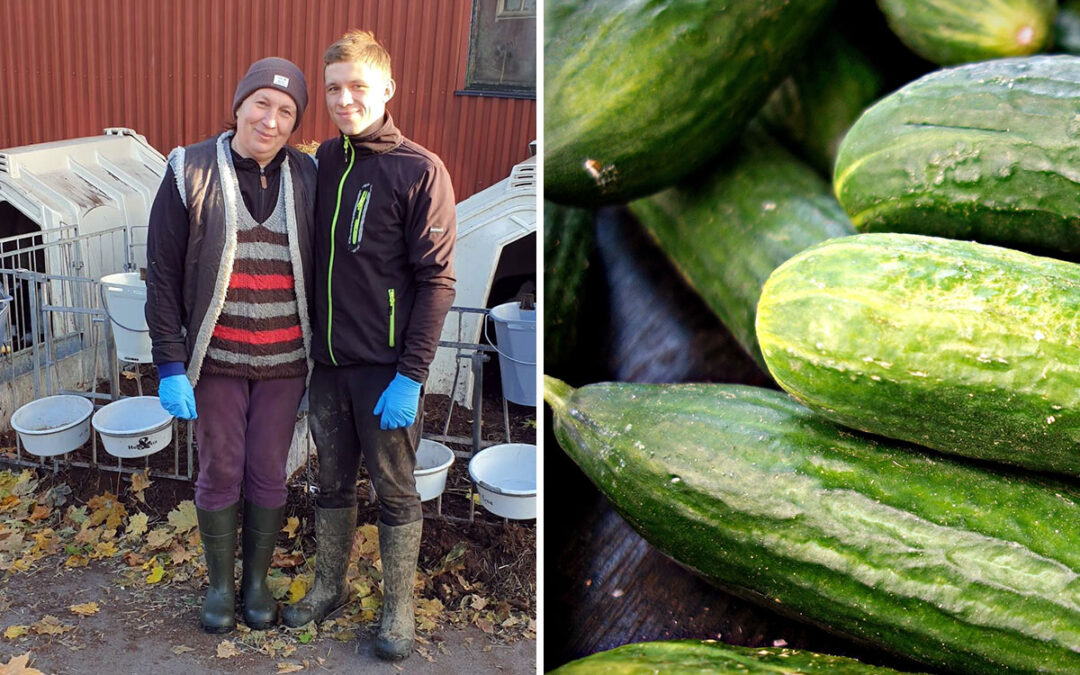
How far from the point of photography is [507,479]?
6.45 ft

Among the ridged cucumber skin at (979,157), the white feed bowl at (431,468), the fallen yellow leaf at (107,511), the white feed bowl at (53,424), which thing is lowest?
the fallen yellow leaf at (107,511)

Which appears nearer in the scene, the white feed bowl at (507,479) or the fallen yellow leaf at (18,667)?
the fallen yellow leaf at (18,667)

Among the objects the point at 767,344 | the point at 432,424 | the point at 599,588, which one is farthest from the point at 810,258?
the point at 432,424

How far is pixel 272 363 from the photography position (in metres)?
1.68

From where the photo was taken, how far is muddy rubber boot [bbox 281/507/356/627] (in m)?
1.83

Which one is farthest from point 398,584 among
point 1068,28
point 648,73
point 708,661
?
point 1068,28

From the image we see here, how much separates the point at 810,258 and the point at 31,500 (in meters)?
1.94

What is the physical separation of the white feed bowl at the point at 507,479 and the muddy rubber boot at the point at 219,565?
470mm

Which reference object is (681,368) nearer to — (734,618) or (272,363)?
(734,618)

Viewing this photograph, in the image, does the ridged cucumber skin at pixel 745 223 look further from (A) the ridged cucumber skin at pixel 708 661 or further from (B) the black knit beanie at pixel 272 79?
(B) the black knit beanie at pixel 272 79

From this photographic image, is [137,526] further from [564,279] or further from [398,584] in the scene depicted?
[564,279]

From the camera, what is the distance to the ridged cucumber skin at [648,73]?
0.95 metres

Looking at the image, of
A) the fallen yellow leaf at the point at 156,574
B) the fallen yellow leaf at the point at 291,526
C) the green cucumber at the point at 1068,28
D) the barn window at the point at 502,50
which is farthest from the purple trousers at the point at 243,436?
the green cucumber at the point at 1068,28

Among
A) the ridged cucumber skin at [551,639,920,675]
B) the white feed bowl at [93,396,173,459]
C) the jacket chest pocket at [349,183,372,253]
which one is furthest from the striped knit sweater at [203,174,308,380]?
the ridged cucumber skin at [551,639,920,675]
